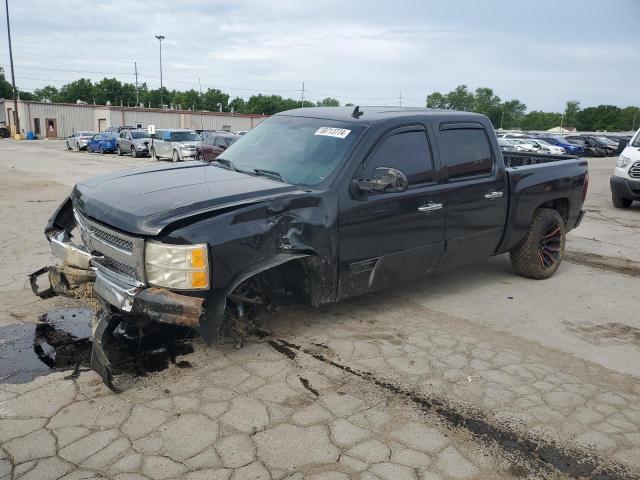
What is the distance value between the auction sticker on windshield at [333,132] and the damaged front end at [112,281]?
1.84 metres

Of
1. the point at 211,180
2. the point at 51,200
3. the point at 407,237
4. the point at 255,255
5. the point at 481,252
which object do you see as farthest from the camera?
the point at 51,200

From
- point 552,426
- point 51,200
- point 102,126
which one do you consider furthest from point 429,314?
point 102,126

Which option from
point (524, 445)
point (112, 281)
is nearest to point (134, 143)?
point (112, 281)

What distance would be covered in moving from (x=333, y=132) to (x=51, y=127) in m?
61.6

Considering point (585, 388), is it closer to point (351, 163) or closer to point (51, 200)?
point (351, 163)

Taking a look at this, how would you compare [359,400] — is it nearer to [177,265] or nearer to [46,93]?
[177,265]

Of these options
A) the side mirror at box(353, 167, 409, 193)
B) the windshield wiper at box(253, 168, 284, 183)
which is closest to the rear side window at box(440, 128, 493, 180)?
the side mirror at box(353, 167, 409, 193)

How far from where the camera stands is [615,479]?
8.64ft

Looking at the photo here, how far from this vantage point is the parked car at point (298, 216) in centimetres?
328

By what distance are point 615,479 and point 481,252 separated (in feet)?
9.37

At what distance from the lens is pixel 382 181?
13.1 feet

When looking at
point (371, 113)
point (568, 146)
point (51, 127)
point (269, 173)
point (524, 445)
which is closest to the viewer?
point (524, 445)

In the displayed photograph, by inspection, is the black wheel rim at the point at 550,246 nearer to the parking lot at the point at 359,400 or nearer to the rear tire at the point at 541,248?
the rear tire at the point at 541,248

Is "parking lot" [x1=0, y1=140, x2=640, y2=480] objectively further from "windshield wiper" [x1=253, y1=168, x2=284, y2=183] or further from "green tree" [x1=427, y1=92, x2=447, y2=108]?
"green tree" [x1=427, y1=92, x2=447, y2=108]
